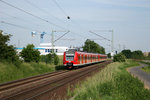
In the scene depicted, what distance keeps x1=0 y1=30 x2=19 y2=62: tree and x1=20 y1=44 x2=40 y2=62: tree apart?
262 inches

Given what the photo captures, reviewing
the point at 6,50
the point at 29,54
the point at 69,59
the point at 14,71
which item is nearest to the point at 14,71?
the point at 14,71

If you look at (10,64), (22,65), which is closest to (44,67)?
(22,65)

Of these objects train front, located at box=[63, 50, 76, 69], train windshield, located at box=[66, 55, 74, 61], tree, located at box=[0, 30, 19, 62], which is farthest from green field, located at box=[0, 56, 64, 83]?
train windshield, located at box=[66, 55, 74, 61]

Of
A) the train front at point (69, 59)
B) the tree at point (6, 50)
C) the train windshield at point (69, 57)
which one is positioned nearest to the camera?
the tree at point (6, 50)

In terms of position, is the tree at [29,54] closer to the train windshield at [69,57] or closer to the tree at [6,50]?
the train windshield at [69,57]

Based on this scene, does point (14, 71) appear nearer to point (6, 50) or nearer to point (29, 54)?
point (6, 50)

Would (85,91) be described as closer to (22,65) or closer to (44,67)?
(22,65)

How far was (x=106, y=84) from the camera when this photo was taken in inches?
432

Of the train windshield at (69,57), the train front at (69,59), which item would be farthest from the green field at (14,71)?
the train windshield at (69,57)

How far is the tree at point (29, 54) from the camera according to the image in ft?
92.7

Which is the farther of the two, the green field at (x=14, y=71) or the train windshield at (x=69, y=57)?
the train windshield at (x=69, y=57)

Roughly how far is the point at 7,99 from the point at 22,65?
13104mm

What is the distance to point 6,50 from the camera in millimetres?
20625

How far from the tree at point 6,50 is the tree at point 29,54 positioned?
666cm
